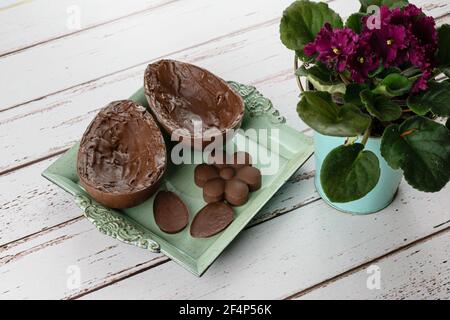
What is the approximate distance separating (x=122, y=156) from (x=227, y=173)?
13cm

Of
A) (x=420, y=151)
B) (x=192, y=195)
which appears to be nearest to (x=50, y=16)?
(x=192, y=195)

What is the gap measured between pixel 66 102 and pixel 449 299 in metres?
0.56

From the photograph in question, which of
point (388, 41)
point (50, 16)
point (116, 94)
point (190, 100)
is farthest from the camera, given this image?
point (50, 16)

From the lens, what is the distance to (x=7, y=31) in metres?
A: 1.00

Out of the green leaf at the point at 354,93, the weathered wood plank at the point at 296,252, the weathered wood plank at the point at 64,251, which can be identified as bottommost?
the weathered wood plank at the point at 296,252

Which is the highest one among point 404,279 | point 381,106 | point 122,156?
point 381,106

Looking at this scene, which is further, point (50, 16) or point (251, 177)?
point (50, 16)

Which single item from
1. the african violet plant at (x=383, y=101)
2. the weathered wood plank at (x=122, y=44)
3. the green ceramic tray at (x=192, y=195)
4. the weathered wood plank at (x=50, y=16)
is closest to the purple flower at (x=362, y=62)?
the african violet plant at (x=383, y=101)

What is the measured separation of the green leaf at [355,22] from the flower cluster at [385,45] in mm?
27

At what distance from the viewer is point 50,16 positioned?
1024 mm

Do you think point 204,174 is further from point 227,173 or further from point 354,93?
point 354,93

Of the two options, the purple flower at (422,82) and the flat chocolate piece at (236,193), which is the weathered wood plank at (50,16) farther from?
the purple flower at (422,82)

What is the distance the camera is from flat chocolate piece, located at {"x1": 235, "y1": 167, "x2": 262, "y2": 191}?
0.71 metres

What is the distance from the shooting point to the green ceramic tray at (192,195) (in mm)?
649
